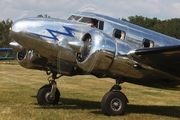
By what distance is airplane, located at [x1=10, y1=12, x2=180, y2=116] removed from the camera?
935 cm

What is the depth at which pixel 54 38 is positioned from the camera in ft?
32.9

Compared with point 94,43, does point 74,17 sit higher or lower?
higher

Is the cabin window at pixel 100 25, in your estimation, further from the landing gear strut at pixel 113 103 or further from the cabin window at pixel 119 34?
the landing gear strut at pixel 113 103

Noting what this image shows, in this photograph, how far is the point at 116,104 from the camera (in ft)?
33.0

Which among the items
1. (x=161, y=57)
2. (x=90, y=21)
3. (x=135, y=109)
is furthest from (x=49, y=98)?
(x=161, y=57)

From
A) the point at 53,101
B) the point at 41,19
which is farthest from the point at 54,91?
the point at 41,19

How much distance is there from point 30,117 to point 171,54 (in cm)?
435

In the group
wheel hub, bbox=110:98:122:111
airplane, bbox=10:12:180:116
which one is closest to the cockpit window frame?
airplane, bbox=10:12:180:116

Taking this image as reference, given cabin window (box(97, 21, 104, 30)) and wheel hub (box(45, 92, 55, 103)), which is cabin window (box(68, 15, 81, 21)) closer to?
cabin window (box(97, 21, 104, 30))

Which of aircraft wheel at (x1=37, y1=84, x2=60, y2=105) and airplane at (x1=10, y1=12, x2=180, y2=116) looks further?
aircraft wheel at (x1=37, y1=84, x2=60, y2=105)

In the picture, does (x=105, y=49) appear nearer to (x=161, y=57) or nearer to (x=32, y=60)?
(x=161, y=57)

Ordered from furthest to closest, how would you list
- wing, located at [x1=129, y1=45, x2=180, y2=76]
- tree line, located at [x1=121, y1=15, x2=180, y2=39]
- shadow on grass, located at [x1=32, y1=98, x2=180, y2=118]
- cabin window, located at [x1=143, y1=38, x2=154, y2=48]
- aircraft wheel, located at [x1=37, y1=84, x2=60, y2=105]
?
tree line, located at [x1=121, y1=15, x2=180, y2=39], aircraft wheel, located at [x1=37, y1=84, x2=60, y2=105], shadow on grass, located at [x1=32, y1=98, x2=180, y2=118], cabin window, located at [x1=143, y1=38, x2=154, y2=48], wing, located at [x1=129, y1=45, x2=180, y2=76]

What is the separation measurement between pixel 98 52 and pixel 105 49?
0.24 meters

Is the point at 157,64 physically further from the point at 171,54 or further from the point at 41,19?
the point at 41,19
